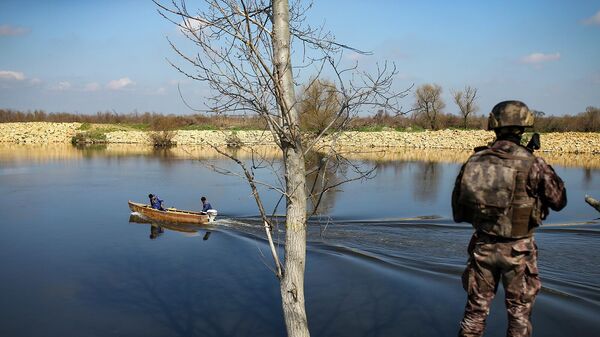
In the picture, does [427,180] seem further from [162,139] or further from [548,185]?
[162,139]

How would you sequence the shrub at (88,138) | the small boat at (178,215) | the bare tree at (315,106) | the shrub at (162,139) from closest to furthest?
the bare tree at (315,106) → the small boat at (178,215) → the shrub at (162,139) → the shrub at (88,138)

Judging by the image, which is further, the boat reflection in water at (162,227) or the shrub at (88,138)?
the shrub at (88,138)

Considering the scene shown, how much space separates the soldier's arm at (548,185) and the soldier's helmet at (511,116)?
35 centimetres

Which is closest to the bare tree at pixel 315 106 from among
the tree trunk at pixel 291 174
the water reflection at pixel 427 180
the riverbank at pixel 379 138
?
the tree trunk at pixel 291 174

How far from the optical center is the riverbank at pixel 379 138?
51.0 meters

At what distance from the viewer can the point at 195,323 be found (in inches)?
372

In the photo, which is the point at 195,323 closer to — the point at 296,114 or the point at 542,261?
the point at 296,114

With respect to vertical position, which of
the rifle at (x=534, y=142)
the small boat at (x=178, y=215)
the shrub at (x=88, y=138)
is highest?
the rifle at (x=534, y=142)

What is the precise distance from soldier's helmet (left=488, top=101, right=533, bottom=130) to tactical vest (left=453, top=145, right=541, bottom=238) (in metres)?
0.22

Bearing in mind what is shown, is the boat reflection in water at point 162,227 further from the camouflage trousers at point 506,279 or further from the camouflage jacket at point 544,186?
the camouflage jacket at point 544,186

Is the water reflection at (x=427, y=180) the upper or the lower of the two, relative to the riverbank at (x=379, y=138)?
lower

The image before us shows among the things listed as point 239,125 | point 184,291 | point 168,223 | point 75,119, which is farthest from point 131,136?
point 239,125

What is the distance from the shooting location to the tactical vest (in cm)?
408

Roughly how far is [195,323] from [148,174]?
87.0 feet
